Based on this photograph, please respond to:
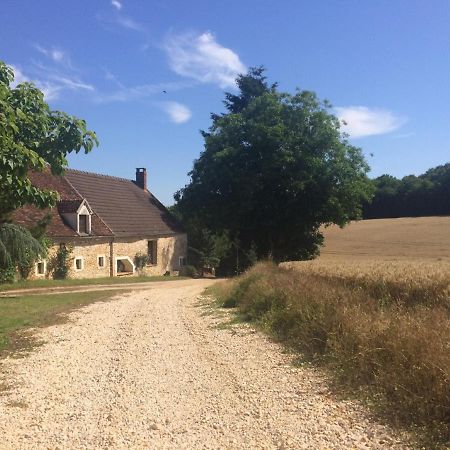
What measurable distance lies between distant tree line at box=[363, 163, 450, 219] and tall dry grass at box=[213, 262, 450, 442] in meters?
52.9

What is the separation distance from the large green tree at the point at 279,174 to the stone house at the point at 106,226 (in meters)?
4.86

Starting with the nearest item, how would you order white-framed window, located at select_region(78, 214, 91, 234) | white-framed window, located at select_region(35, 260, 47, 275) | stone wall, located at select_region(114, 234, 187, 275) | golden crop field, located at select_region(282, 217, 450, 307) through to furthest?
1. golden crop field, located at select_region(282, 217, 450, 307)
2. white-framed window, located at select_region(35, 260, 47, 275)
3. white-framed window, located at select_region(78, 214, 91, 234)
4. stone wall, located at select_region(114, 234, 187, 275)

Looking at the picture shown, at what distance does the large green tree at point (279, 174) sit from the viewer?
36.9 metres

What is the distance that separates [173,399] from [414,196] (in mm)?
63984

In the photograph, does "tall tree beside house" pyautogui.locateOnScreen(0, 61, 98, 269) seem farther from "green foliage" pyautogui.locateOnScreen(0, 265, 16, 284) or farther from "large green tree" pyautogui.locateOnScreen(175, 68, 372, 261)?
"large green tree" pyautogui.locateOnScreen(175, 68, 372, 261)

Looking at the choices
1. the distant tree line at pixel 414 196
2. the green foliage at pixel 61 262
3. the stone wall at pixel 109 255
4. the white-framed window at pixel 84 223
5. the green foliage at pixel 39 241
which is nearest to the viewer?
the green foliage at pixel 39 241

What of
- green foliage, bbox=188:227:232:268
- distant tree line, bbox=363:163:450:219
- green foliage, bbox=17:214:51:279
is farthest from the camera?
distant tree line, bbox=363:163:450:219

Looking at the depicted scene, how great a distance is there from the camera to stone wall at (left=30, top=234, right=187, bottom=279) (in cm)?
3116

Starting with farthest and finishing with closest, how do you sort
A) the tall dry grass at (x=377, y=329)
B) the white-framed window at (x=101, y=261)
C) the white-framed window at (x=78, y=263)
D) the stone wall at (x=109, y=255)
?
the white-framed window at (x=101, y=261) < the white-framed window at (x=78, y=263) < the stone wall at (x=109, y=255) < the tall dry grass at (x=377, y=329)

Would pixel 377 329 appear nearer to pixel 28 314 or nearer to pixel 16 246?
pixel 28 314

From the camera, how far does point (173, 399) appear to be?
6.02 metres

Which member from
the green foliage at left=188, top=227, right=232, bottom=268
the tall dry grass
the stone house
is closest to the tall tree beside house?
the tall dry grass

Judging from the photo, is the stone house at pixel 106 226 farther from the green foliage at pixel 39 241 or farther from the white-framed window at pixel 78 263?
the green foliage at pixel 39 241

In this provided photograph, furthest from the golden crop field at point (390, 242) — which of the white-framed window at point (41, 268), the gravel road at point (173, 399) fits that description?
the gravel road at point (173, 399)
